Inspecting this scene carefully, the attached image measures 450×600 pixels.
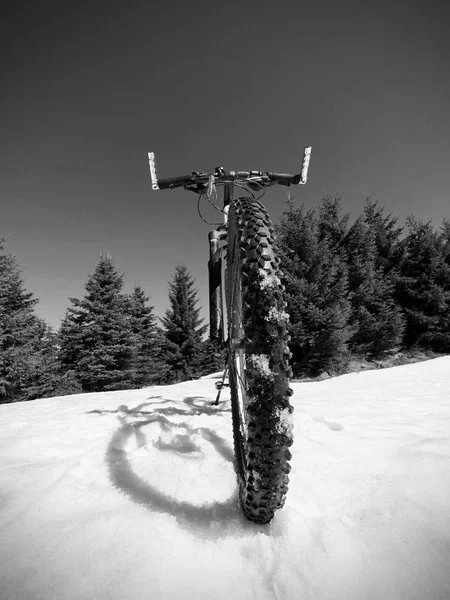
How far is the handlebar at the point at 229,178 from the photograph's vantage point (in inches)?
83.1

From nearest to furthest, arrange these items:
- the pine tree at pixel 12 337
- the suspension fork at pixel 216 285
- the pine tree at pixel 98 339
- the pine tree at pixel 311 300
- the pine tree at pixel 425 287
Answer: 1. the suspension fork at pixel 216 285
2. the pine tree at pixel 311 300
3. the pine tree at pixel 12 337
4. the pine tree at pixel 425 287
5. the pine tree at pixel 98 339

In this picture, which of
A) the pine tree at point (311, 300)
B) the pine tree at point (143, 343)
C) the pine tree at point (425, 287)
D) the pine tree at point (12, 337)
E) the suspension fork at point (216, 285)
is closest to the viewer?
the suspension fork at point (216, 285)

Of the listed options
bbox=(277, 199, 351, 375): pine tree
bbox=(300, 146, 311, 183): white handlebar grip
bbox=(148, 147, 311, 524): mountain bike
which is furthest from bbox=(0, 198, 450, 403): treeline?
bbox=(148, 147, 311, 524): mountain bike

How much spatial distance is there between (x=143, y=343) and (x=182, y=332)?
9.66 feet

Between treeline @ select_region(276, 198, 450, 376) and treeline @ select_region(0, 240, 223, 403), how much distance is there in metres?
6.02

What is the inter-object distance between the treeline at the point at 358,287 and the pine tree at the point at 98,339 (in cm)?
984

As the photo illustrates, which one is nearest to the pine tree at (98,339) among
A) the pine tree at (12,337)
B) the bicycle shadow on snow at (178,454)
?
the pine tree at (12,337)

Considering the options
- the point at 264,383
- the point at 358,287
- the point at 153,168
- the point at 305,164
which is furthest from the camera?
the point at 358,287

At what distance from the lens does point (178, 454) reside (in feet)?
5.29

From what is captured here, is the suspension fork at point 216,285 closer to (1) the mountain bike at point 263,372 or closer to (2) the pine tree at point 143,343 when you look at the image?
(1) the mountain bike at point 263,372

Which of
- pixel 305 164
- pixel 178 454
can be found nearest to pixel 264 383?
pixel 178 454

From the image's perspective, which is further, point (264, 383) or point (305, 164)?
point (305, 164)

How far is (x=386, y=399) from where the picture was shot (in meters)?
3.10

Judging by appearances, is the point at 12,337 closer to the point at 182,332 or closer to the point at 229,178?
the point at 182,332
